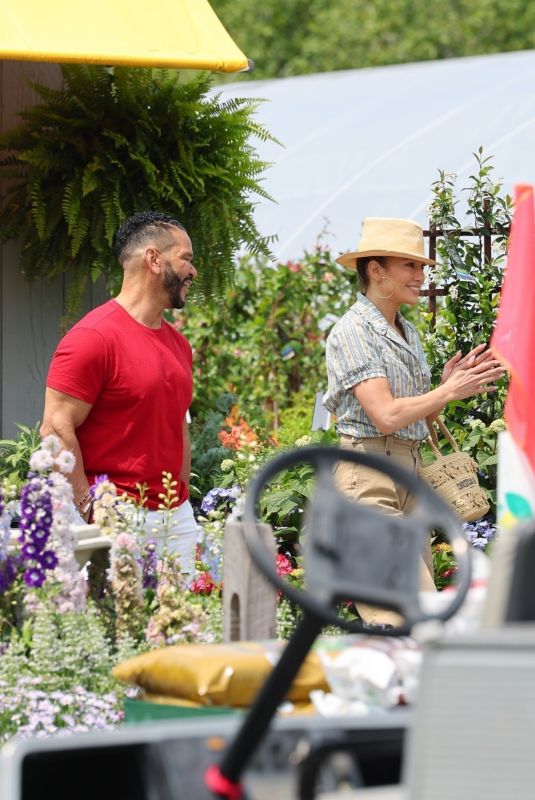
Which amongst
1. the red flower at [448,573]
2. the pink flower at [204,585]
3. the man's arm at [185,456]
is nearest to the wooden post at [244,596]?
the pink flower at [204,585]

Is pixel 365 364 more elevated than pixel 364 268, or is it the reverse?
pixel 364 268

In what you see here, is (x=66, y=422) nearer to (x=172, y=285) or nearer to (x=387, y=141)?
(x=172, y=285)

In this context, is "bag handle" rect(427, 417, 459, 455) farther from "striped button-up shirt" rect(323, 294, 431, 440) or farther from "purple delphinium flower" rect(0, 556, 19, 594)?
"purple delphinium flower" rect(0, 556, 19, 594)

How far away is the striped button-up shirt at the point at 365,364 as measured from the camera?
4449mm

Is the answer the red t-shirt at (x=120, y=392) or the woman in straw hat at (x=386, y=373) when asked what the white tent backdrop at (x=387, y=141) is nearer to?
the woman in straw hat at (x=386, y=373)

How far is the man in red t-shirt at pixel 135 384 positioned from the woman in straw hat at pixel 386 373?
564mm

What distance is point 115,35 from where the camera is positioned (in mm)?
5078

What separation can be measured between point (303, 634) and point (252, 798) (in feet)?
0.89

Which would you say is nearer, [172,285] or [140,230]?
[172,285]

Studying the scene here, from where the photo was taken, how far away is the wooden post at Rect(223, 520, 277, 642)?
10.2ft

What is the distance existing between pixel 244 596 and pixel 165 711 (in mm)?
530

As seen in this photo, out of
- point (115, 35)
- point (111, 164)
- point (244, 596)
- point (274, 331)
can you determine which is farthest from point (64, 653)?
point (274, 331)

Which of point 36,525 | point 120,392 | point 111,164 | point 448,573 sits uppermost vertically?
point 111,164

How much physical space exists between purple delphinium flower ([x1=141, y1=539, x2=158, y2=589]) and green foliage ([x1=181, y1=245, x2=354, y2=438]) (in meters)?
5.55
